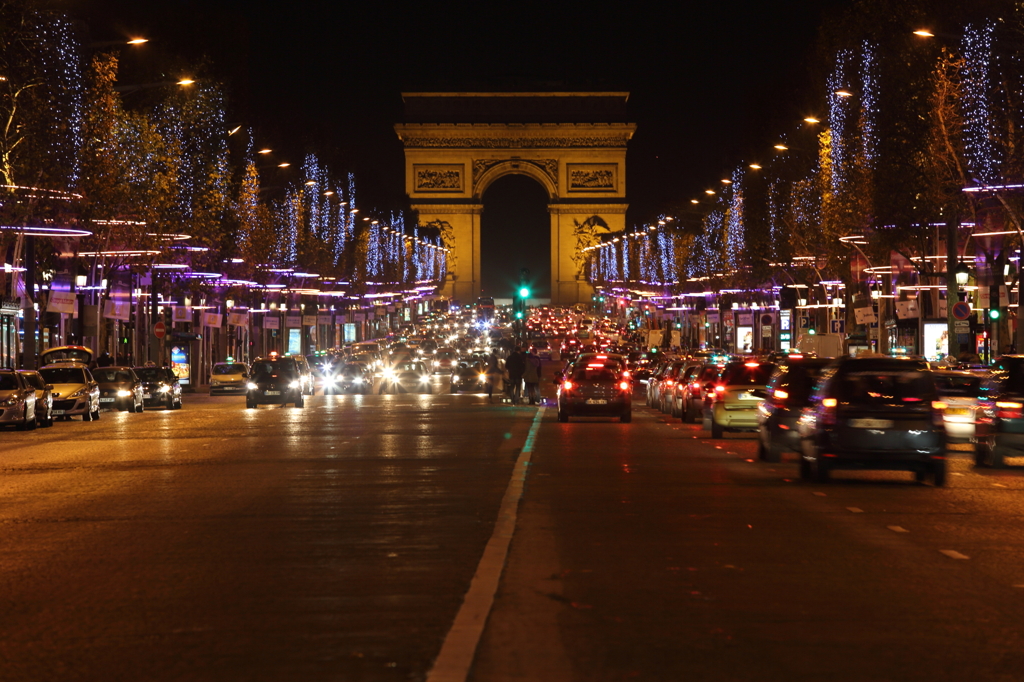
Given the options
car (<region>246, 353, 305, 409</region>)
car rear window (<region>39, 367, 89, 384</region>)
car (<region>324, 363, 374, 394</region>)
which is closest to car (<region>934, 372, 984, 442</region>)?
car rear window (<region>39, 367, 89, 384</region>)

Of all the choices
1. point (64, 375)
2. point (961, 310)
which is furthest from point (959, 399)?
point (64, 375)

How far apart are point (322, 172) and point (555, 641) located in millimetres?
86846

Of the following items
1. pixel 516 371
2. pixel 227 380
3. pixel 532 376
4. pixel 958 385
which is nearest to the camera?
pixel 958 385

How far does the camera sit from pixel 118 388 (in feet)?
151

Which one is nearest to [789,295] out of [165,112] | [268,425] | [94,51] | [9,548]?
[165,112]

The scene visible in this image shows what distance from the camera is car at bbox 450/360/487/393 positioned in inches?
2392

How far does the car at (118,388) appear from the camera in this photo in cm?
4594

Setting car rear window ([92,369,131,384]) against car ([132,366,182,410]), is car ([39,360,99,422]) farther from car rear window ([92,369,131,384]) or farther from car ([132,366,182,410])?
car ([132,366,182,410])

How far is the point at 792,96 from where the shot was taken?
7075 cm

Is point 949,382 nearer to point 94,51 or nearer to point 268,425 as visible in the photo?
point 268,425

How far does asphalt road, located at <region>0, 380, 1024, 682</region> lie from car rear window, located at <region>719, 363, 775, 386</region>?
24.3 ft

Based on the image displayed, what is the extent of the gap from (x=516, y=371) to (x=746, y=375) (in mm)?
18238

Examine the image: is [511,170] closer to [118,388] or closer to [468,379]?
[468,379]

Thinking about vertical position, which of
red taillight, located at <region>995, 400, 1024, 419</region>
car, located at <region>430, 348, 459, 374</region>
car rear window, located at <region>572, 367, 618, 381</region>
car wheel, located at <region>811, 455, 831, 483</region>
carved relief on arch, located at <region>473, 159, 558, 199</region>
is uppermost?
carved relief on arch, located at <region>473, 159, 558, 199</region>
